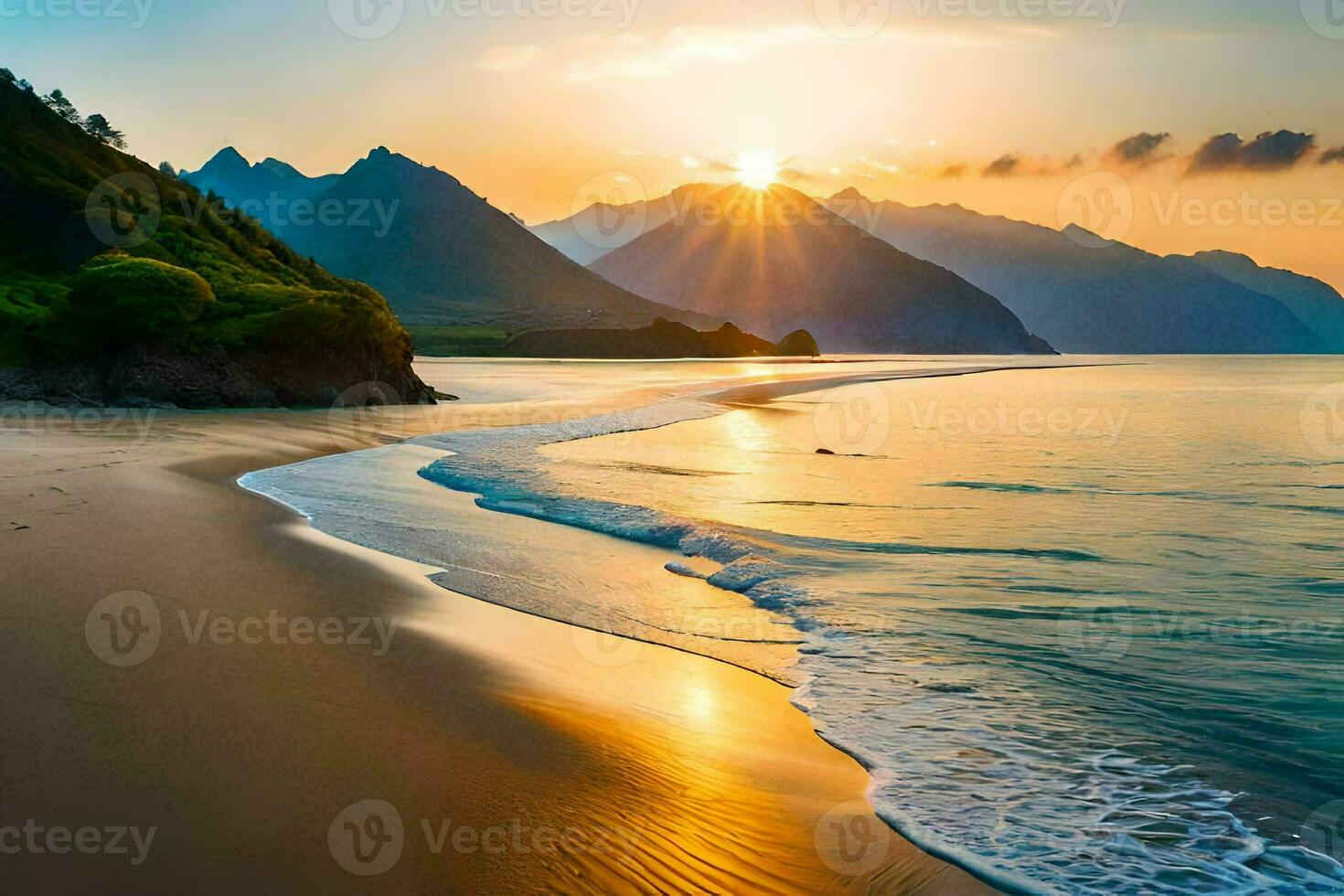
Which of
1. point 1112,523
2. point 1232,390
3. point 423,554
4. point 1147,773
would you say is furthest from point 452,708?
point 1232,390

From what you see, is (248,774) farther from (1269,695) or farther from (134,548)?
(1269,695)

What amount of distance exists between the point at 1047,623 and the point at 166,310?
4067 centimetres

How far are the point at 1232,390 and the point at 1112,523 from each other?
6427cm

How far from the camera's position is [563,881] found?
4.50m

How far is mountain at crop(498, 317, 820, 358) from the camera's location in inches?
6663
